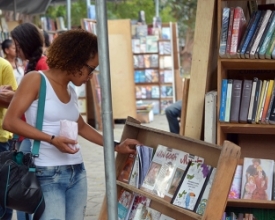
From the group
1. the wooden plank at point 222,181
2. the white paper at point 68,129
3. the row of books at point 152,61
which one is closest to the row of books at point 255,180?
the wooden plank at point 222,181

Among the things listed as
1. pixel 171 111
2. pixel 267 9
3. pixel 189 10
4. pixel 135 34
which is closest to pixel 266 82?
pixel 267 9

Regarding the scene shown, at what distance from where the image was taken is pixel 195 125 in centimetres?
432

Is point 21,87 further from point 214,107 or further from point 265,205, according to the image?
point 265,205

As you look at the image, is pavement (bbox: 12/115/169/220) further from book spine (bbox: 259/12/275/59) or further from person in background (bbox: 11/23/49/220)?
book spine (bbox: 259/12/275/59)

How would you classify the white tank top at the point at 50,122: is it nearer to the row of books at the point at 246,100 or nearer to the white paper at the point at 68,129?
the white paper at the point at 68,129

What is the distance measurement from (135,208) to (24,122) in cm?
106

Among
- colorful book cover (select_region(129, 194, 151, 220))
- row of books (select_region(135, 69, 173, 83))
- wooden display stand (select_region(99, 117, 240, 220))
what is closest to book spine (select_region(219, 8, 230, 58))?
wooden display stand (select_region(99, 117, 240, 220))

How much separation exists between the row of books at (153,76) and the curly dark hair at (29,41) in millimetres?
9794

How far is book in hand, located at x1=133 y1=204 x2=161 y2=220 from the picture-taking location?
379 cm

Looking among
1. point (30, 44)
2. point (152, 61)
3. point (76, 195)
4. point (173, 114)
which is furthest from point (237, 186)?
point (152, 61)

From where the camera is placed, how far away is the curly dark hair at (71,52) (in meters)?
3.27

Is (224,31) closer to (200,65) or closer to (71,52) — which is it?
(200,65)

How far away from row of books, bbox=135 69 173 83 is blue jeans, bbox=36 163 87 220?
Result: 11054mm

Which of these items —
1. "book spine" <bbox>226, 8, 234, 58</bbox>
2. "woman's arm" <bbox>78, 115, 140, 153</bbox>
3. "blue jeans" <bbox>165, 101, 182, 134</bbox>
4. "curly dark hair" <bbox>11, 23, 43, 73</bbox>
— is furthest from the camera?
"blue jeans" <bbox>165, 101, 182, 134</bbox>
